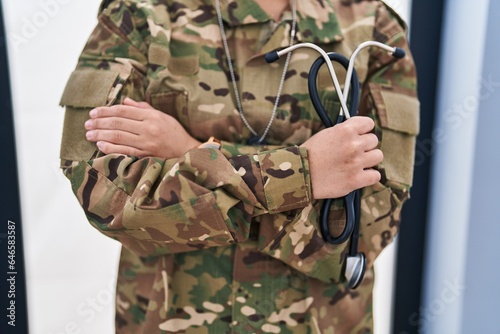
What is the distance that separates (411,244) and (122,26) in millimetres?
1189

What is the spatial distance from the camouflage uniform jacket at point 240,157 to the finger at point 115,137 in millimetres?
31

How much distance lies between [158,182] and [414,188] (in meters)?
1.03

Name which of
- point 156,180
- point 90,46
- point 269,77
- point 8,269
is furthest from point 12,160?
point 269,77

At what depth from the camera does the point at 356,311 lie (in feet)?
2.99

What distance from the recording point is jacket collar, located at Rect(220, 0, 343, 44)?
821 mm

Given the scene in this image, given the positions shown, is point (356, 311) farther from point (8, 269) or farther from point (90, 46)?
point (8, 269)

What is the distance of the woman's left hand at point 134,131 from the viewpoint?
0.75 meters
